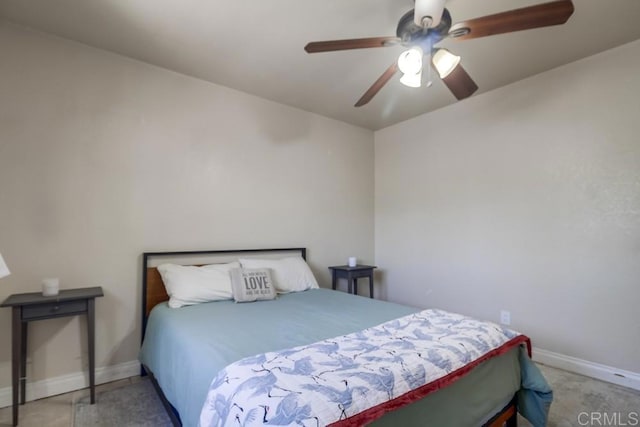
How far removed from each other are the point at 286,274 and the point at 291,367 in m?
1.77

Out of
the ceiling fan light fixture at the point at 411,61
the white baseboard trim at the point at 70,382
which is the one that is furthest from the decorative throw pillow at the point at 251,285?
the ceiling fan light fixture at the point at 411,61

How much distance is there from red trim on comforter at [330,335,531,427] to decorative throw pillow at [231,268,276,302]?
5.21 feet

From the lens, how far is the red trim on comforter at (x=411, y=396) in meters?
0.98

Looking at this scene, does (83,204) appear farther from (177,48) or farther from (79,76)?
(177,48)

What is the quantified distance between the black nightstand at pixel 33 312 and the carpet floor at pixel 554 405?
0.15 m

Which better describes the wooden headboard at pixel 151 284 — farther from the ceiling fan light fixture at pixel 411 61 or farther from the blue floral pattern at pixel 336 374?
the ceiling fan light fixture at pixel 411 61

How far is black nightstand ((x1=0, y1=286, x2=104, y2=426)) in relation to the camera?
6.10ft

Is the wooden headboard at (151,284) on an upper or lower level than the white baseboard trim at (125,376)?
upper

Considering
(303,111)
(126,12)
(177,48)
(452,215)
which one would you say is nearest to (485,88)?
(452,215)

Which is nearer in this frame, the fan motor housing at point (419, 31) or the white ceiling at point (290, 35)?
the fan motor housing at point (419, 31)

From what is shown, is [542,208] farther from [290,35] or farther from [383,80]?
[290,35]

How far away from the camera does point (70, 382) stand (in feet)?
7.40

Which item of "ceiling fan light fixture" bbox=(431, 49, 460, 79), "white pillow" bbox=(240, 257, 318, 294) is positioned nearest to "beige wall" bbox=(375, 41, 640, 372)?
"white pillow" bbox=(240, 257, 318, 294)

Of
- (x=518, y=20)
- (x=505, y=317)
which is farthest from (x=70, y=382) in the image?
(x=505, y=317)
